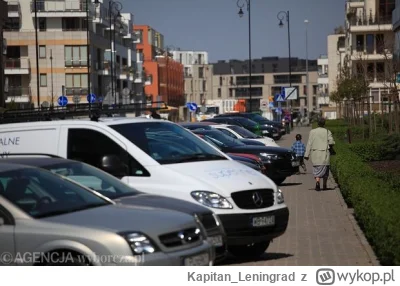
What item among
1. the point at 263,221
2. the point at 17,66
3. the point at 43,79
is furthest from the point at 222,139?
the point at 43,79

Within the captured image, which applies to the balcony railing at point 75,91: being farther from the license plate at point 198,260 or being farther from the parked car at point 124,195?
the license plate at point 198,260

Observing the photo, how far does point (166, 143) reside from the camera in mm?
12844

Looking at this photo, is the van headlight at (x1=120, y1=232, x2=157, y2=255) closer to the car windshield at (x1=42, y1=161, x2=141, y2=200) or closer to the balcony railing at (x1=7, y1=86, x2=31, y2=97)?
the car windshield at (x1=42, y1=161, x2=141, y2=200)

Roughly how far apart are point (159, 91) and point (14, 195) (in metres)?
119

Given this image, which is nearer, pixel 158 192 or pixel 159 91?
pixel 158 192

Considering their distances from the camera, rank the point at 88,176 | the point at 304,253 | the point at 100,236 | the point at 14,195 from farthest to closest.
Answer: the point at 304,253
the point at 88,176
the point at 14,195
the point at 100,236

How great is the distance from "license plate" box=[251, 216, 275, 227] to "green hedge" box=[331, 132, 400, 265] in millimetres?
1282

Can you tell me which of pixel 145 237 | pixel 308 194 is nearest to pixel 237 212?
pixel 145 237

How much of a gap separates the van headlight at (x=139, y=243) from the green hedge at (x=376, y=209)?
2.76 meters

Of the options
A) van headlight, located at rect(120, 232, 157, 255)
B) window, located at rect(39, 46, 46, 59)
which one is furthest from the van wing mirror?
window, located at rect(39, 46, 46, 59)

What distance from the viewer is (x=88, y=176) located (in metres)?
10.7

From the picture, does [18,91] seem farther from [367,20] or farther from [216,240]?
[216,240]

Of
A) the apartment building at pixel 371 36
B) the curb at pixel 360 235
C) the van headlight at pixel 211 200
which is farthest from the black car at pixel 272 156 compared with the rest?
the apartment building at pixel 371 36
